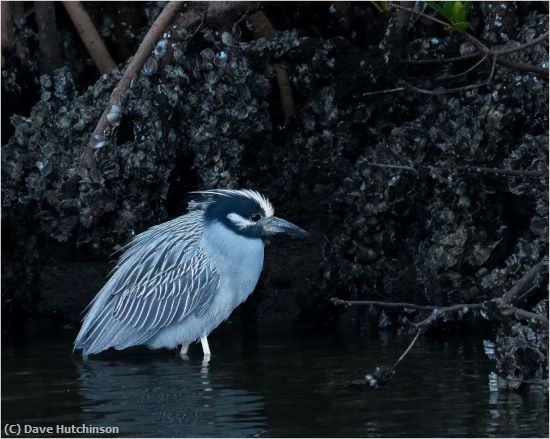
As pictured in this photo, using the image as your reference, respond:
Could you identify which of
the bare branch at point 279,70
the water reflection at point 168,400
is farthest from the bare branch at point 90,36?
the water reflection at point 168,400

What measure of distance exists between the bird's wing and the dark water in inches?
11.4

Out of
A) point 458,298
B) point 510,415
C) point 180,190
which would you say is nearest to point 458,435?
point 510,415

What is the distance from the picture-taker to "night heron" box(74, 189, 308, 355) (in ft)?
24.0

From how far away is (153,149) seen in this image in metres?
7.53

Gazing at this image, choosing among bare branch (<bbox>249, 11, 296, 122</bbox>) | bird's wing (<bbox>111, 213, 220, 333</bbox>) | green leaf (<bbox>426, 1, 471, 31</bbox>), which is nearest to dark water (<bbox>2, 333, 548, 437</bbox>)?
bird's wing (<bbox>111, 213, 220, 333</bbox>)

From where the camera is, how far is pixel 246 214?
7.50 metres

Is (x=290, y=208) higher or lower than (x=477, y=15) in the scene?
lower

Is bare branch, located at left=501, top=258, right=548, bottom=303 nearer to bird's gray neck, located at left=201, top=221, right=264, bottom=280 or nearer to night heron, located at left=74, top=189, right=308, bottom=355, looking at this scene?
night heron, located at left=74, top=189, right=308, bottom=355

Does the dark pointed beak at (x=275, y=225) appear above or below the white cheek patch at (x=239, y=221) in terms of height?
below

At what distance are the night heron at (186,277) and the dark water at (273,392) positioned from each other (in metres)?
0.19

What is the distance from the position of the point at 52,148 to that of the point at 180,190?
3.37ft

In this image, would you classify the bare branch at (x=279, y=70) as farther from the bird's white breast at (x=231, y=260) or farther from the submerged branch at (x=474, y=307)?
the submerged branch at (x=474, y=307)

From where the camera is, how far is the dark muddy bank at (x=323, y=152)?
737cm

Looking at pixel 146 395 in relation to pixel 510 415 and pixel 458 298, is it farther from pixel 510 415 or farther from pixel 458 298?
pixel 458 298
